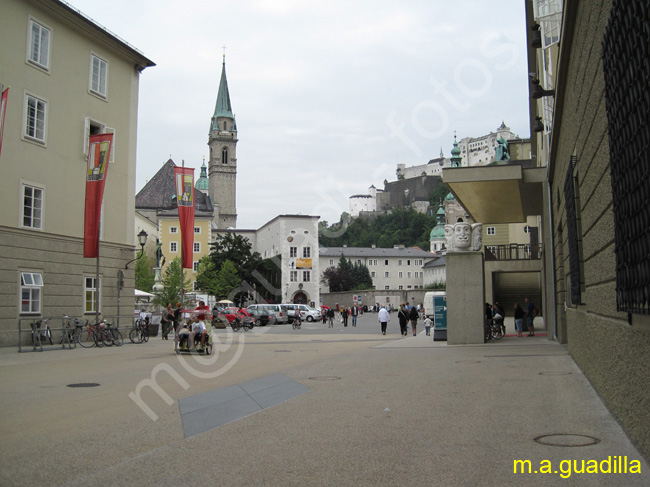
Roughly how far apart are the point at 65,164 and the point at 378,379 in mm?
19171

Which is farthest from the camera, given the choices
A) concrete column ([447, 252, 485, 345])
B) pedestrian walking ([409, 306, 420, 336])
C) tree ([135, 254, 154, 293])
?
tree ([135, 254, 154, 293])

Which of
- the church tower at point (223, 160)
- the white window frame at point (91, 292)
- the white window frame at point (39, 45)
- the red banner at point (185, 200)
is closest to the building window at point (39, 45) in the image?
the white window frame at point (39, 45)

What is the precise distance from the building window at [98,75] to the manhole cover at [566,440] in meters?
26.3

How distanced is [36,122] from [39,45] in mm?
3044

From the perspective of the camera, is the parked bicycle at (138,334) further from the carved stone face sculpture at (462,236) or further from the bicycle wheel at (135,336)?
the carved stone face sculpture at (462,236)

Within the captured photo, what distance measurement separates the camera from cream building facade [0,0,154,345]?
23.7 metres

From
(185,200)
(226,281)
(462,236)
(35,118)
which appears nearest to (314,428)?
(462,236)

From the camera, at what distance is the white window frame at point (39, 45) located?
24.8 metres

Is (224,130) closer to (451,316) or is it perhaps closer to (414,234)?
(414,234)

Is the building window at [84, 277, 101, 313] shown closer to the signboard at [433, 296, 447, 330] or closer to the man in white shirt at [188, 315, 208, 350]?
the man in white shirt at [188, 315, 208, 350]

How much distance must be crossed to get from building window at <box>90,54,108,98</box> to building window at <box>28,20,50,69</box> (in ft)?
8.83

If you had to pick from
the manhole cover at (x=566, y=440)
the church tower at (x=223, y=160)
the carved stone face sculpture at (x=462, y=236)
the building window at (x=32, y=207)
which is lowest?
the manhole cover at (x=566, y=440)

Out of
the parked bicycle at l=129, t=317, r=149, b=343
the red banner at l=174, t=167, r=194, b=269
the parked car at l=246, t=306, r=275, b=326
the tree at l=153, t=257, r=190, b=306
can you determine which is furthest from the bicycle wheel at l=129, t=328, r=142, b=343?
the parked car at l=246, t=306, r=275, b=326

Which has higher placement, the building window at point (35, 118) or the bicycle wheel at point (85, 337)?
the building window at point (35, 118)
